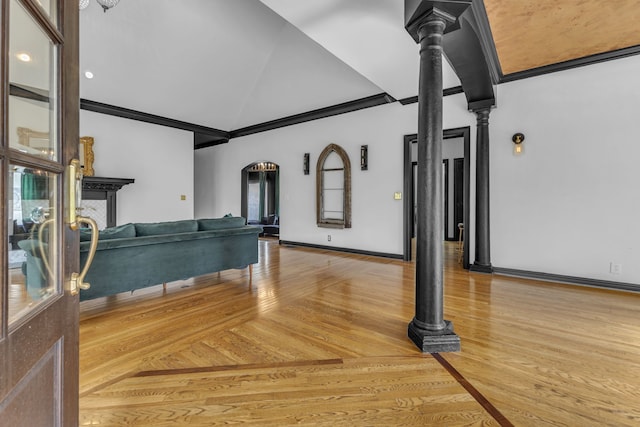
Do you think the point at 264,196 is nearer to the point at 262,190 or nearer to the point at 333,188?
the point at 262,190

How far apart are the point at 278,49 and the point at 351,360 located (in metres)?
5.57

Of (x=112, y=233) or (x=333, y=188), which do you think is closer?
(x=112, y=233)

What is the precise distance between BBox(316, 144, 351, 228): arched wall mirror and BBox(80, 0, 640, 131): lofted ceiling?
1.03 metres

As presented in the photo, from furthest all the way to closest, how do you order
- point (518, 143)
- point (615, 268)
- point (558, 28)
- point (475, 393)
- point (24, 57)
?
point (518, 143) < point (615, 268) < point (558, 28) < point (475, 393) < point (24, 57)

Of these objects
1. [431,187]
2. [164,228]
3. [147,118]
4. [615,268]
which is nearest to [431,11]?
[431,187]

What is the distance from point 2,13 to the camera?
568 mm

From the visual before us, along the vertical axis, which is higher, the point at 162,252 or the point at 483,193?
the point at 483,193

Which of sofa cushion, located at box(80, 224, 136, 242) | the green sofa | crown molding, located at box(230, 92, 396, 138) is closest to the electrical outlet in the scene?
crown molding, located at box(230, 92, 396, 138)

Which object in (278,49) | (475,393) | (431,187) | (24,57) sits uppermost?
(278,49)

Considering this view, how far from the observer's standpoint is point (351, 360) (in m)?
2.07

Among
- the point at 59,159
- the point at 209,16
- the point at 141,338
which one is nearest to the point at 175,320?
the point at 141,338

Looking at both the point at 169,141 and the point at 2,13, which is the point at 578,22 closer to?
the point at 2,13

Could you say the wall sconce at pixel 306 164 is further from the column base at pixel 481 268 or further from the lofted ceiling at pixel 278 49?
the column base at pixel 481 268

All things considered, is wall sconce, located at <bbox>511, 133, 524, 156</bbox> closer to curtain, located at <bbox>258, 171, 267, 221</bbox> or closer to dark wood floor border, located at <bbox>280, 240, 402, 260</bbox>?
dark wood floor border, located at <bbox>280, 240, 402, 260</bbox>
